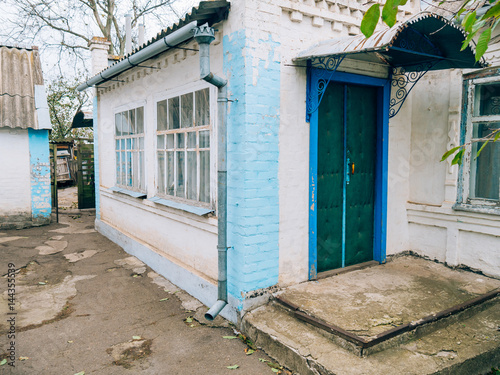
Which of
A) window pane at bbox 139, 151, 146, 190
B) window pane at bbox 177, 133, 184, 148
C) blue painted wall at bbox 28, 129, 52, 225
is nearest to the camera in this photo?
window pane at bbox 177, 133, 184, 148

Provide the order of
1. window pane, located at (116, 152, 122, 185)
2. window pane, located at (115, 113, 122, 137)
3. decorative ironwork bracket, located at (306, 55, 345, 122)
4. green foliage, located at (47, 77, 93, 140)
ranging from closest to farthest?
1. decorative ironwork bracket, located at (306, 55, 345, 122)
2. window pane, located at (115, 113, 122, 137)
3. window pane, located at (116, 152, 122, 185)
4. green foliage, located at (47, 77, 93, 140)

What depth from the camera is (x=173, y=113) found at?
224 inches

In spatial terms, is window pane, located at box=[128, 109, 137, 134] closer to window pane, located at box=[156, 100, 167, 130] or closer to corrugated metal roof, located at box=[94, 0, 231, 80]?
window pane, located at box=[156, 100, 167, 130]

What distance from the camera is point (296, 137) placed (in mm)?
4395

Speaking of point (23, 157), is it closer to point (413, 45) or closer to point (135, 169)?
point (135, 169)

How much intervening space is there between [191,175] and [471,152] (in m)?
3.64

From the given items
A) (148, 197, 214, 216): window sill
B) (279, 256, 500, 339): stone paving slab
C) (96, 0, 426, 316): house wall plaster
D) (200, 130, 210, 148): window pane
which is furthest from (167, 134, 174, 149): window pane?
(279, 256, 500, 339): stone paving slab

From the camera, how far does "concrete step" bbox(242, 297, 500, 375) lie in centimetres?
314

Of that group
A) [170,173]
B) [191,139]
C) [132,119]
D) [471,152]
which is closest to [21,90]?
[132,119]

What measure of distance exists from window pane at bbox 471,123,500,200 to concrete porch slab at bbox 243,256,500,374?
1.04 metres

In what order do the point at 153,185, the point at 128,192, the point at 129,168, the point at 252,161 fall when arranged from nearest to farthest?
the point at 252,161, the point at 153,185, the point at 128,192, the point at 129,168

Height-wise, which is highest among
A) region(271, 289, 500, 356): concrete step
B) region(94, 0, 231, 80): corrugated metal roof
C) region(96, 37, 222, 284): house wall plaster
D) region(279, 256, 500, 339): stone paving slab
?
region(94, 0, 231, 80): corrugated metal roof

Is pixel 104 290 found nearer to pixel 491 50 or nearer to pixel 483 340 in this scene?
pixel 483 340

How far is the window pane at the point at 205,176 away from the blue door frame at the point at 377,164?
4.23 ft
